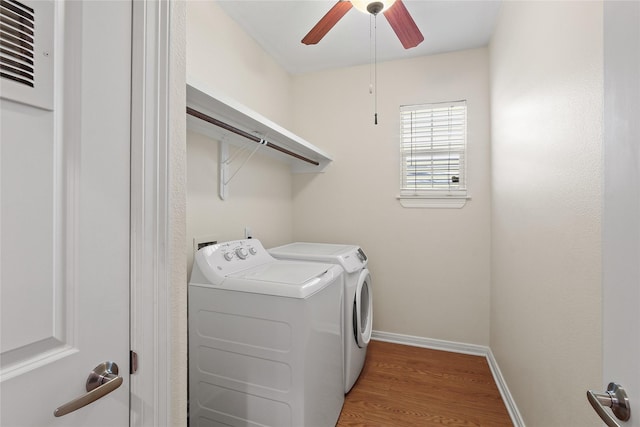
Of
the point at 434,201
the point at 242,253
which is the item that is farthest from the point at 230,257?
the point at 434,201

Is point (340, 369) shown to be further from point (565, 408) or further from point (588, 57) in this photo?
point (588, 57)

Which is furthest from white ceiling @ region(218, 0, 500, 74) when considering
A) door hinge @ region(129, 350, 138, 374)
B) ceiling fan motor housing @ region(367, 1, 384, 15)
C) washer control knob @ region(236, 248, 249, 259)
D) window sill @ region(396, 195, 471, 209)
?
door hinge @ region(129, 350, 138, 374)

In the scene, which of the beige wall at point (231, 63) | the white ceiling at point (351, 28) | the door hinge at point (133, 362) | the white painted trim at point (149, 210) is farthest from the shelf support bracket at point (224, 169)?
the door hinge at point (133, 362)

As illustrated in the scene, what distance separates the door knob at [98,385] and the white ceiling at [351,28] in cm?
221

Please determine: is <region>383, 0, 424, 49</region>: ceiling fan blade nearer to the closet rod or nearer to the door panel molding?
the closet rod

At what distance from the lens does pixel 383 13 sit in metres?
1.63

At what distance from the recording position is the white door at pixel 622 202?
46 cm

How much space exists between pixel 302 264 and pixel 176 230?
1126 mm

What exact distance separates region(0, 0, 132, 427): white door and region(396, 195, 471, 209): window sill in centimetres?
235

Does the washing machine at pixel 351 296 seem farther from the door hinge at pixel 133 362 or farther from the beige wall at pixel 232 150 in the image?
the door hinge at pixel 133 362

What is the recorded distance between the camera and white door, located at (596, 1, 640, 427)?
1.52 ft

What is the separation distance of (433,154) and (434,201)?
0.43m

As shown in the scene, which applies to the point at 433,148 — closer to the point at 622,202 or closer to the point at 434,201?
the point at 434,201

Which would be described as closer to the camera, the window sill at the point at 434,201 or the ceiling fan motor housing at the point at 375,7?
the ceiling fan motor housing at the point at 375,7
